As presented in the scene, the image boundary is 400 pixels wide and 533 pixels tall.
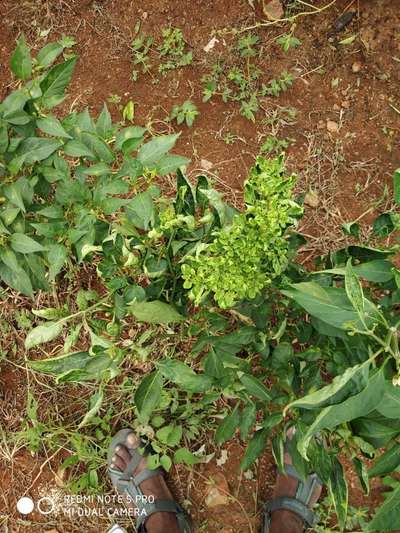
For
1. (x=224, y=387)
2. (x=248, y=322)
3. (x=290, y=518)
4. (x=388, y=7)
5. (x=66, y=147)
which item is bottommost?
(x=290, y=518)

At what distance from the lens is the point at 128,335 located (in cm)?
276

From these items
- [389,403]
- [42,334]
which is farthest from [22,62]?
[389,403]

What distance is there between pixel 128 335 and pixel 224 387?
974 millimetres

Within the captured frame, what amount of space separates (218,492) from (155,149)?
1.73 metres

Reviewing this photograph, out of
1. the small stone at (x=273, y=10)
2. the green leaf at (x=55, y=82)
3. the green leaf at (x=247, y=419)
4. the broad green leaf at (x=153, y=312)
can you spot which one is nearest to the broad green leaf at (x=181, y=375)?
the broad green leaf at (x=153, y=312)

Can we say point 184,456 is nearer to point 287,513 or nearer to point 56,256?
point 287,513

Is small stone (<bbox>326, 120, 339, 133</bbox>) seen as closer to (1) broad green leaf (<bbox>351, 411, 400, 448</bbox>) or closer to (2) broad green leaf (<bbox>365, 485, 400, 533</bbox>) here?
(1) broad green leaf (<bbox>351, 411, 400, 448</bbox>)

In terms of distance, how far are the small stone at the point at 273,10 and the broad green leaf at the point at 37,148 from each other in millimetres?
1655

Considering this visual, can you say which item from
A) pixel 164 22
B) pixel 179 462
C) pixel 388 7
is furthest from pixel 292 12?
pixel 179 462

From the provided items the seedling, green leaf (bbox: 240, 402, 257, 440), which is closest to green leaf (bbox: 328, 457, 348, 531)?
green leaf (bbox: 240, 402, 257, 440)

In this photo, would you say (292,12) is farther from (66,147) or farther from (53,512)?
(53,512)

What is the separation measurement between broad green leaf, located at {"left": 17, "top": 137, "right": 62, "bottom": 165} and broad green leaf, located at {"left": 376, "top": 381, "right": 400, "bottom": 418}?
110 centimetres

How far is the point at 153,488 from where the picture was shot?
277cm

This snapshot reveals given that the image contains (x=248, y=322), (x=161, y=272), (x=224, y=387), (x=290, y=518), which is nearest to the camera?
(x=161, y=272)
